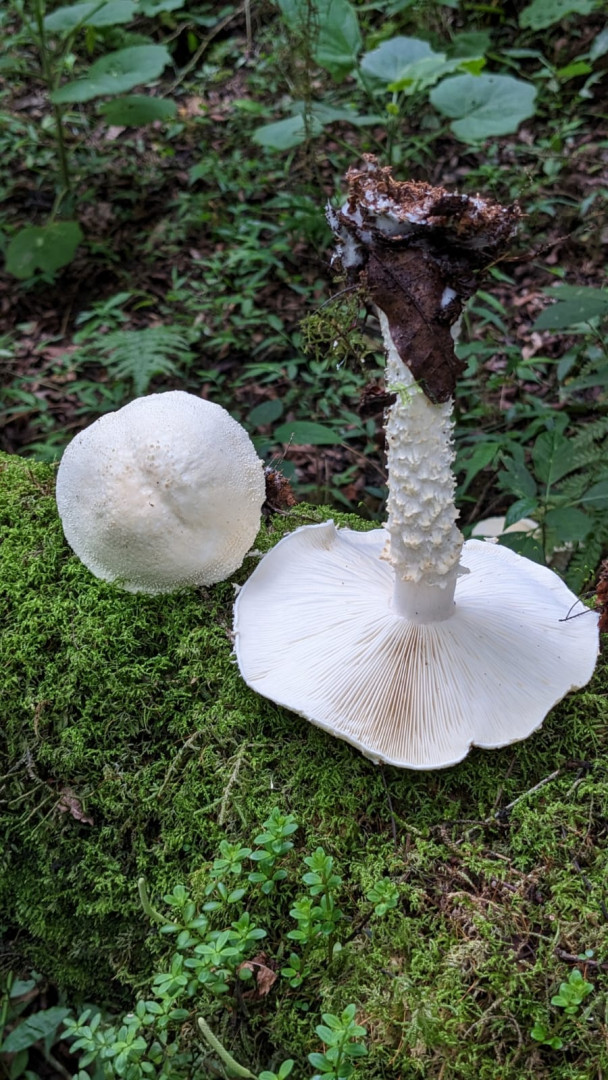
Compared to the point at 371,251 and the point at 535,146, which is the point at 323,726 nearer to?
the point at 371,251

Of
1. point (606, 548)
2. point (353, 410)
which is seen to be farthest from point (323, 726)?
point (353, 410)

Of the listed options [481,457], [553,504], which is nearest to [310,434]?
[481,457]

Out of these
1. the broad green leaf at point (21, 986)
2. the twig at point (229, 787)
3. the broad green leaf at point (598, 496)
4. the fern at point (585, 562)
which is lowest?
the broad green leaf at point (21, 986)

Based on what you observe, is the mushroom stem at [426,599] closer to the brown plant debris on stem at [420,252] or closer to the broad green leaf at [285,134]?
the brown plant debris on stem at [420,252]

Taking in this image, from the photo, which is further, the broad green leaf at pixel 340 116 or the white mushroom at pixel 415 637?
the broad green leaf at pixel 340 116

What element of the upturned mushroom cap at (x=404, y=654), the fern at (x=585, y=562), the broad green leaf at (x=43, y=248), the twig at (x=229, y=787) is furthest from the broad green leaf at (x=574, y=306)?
the broad green leaf at (x=43, y=248)
